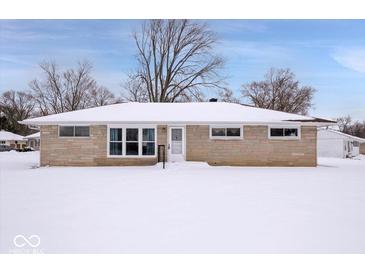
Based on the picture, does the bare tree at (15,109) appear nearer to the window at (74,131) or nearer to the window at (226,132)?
the window at (74,131)

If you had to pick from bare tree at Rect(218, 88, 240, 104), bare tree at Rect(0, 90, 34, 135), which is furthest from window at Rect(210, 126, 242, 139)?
bare tree at Rect(0, 90, 34, 135)

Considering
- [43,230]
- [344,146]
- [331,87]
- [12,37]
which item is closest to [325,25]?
[331,87]

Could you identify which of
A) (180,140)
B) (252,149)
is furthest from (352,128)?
(180,140)

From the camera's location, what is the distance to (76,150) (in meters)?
13.8

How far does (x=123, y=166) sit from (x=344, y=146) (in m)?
24.6

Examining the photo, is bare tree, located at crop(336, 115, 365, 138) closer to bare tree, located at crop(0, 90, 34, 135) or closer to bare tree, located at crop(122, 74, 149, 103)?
bare tree, located at crop(122, 74, 149, 103)

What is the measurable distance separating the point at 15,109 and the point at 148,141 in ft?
117

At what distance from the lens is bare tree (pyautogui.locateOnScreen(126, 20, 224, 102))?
27.2 meters

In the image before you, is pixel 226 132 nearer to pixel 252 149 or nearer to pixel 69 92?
pixel 252 149

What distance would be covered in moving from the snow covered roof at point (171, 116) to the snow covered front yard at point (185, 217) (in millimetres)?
5794
